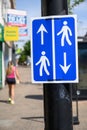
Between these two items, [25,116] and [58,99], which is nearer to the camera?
[58,99]

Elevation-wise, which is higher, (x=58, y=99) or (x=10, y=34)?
(x=10, y=34)

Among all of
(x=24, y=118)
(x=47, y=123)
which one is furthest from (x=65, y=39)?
(x=24, y=118)

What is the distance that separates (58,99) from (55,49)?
54 centimetres

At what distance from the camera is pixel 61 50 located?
495cm

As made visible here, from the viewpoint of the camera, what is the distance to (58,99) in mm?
5023

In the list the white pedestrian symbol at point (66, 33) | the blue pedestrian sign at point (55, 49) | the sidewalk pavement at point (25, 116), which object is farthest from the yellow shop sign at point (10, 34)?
the white pedestrian symbol at point (66, 33)

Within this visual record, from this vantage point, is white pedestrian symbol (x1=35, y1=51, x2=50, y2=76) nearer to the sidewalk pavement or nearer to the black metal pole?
the black metal pole

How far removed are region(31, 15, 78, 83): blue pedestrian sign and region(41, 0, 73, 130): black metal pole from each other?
0.08 m

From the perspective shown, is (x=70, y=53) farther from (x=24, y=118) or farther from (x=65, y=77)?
(x=24, y=118)

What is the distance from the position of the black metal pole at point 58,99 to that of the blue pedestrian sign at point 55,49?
0.08 m

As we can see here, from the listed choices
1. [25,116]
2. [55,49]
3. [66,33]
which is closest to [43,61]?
[55,49]

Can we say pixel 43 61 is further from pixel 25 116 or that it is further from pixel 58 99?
pixel 25 116

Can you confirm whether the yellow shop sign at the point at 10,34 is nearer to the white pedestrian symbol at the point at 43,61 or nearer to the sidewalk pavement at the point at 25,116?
the sidewalk pavement at the point at 25,116

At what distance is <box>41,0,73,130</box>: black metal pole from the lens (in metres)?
5.01
